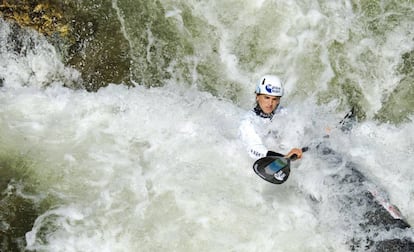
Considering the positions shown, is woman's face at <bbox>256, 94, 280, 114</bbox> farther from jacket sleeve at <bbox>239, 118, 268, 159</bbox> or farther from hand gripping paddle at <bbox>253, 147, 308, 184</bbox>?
hand gripping paddle at <bbox>253, 147, 308, 184</bbox>

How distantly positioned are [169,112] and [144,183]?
129 cm

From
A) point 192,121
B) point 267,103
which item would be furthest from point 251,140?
point 192,121

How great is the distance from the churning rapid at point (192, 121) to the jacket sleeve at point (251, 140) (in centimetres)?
25

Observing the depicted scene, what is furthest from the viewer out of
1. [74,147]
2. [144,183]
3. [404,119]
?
[404,119]

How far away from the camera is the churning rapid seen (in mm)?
5961

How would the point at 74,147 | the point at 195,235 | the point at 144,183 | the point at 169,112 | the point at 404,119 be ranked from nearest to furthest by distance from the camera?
1. the point at 195,235
2. the point at 144,183
3. the point at 74,147
4. the point at 169,112
5. the point at 404,119

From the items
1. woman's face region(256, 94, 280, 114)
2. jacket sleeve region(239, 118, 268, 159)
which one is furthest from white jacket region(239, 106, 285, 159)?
woman's face region(256, 94, 280, 114)

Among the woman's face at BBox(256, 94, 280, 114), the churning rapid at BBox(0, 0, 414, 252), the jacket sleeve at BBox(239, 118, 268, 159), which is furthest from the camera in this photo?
the woman's face at BBox(256, 94, 280, 114)

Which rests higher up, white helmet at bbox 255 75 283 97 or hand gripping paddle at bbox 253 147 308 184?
white helmet at bbox 255 75 283 97

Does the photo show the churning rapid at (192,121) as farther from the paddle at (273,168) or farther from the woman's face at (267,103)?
the paddle at (273,168)

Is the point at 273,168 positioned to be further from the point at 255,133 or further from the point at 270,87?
the point at 270,87

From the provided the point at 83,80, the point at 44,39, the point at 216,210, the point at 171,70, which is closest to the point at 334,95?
the point at 171,70

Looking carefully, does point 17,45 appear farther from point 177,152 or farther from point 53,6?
point 177,152

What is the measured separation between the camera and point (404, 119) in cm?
805
